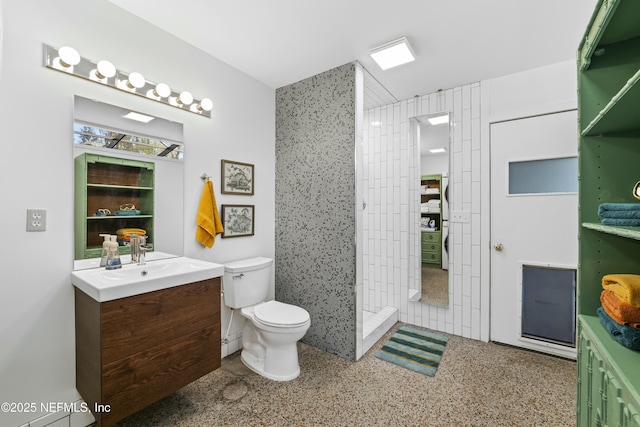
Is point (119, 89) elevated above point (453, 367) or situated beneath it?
elevated above

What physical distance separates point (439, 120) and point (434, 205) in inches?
33.9

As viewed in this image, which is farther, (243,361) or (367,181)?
(367,181)

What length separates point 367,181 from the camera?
3236 mm

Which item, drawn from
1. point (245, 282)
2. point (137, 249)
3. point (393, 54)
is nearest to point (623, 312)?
point (393, 54)

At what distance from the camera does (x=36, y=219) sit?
1440 mm

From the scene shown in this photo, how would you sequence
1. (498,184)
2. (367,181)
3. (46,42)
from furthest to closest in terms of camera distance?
(367,181) → (498,184) → (46,42)

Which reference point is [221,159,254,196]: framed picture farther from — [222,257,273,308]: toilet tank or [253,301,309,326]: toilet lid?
[253,301,309,326]: toilet lid

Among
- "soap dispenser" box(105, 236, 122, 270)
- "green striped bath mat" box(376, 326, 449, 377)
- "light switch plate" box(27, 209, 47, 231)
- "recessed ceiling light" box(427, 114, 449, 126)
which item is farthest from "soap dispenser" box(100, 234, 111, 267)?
"recessed ceiling light" box(427, 114, 449, 126)

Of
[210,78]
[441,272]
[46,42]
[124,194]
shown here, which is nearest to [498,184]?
[441,272]

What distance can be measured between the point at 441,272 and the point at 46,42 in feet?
11.0

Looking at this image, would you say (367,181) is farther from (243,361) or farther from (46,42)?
(46,42)

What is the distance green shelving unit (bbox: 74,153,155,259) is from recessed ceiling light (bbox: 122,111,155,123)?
27 cm

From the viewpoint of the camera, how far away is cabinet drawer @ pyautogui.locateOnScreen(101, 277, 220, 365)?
1.32 meters

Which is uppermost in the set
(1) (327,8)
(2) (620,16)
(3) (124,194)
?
(1) (327,8)
